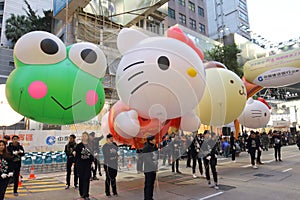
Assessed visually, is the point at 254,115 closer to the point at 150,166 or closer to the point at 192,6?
the point at 150,166

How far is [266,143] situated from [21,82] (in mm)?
16225

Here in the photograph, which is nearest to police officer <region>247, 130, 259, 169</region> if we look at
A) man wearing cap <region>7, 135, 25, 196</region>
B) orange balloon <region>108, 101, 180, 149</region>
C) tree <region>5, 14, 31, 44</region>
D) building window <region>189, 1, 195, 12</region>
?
orange balloon <region>108, 101, 180, 149</region>

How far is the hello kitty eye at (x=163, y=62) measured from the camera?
4.17 meters

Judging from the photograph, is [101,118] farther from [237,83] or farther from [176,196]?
[237,83]

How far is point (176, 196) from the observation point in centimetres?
534

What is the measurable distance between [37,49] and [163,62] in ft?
9.32

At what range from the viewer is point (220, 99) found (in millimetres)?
6035

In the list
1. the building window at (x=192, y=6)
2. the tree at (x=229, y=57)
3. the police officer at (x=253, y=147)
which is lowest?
the police officer at (x=253, y=147)

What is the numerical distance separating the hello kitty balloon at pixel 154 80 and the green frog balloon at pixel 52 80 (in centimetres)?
111

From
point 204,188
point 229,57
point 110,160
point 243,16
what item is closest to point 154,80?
point 110,160

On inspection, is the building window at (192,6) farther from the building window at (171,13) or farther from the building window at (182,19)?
the building window at (171,13)

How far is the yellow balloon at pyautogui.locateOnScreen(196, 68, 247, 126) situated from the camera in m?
6.01

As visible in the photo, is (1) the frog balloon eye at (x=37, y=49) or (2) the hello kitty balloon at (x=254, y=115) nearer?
(1) the frog balloon eye at (x=37, y=49)

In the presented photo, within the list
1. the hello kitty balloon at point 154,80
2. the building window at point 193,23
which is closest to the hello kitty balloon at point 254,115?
the hello kitty balloon at point 154,80
